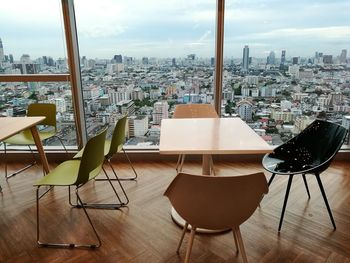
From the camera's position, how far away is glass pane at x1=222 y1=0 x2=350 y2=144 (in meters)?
3.26

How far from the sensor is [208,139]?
6.40 ft

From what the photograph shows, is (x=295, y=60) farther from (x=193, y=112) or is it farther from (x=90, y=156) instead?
(x=90, y=156)

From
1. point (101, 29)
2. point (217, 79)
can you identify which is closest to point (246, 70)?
point (217, 79)

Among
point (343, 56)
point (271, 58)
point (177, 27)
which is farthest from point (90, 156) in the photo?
point (343, 56)

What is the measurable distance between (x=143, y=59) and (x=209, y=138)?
1903 millimetres

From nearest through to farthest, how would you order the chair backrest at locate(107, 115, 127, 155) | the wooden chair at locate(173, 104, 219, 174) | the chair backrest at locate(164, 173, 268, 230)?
the chair backrest at locate(164, 173, 268, 230) → the chair backrest at locate(107, 115, 127, 155) → the wooden chair at locate(173, 104, 219, 174)

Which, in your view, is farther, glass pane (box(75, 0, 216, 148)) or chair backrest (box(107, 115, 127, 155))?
glass pane (box(75, 0, 216, 148))

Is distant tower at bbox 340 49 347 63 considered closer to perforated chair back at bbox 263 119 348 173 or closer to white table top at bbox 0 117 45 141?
perforated chair back at bbox 263 119 348 173

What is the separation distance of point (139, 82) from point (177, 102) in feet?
1.83

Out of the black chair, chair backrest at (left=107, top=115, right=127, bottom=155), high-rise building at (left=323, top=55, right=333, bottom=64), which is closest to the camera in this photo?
the black chair

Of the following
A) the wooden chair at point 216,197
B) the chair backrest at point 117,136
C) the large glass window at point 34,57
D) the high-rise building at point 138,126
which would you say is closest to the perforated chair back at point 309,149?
the wooden chair at point 216,197

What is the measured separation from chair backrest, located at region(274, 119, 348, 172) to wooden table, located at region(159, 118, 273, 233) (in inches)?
21.8

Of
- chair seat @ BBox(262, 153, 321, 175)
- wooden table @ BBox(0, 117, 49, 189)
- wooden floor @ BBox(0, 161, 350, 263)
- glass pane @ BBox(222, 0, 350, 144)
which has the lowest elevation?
wooden floor @ BBox(0, 161, 350, 263)

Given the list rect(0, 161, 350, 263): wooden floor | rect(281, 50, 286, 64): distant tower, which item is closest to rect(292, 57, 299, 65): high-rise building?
rect(281, 50, 286, 64): distant tower
